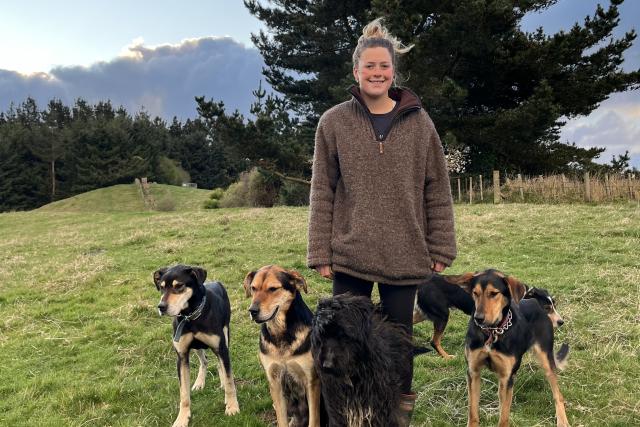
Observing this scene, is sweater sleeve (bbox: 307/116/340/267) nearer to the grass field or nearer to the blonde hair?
the blonde hair

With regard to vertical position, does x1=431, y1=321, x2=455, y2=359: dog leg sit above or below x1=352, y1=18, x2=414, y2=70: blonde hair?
below

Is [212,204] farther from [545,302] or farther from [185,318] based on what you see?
[545,302]

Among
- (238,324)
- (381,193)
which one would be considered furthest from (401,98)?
(238,324)

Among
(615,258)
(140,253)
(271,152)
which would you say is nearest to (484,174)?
(271,152)

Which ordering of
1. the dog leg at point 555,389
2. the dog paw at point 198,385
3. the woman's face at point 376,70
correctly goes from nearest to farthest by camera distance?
the woman's face at point 376,70 < the dog leg at point 555,389 < the dog paw at point 198,385

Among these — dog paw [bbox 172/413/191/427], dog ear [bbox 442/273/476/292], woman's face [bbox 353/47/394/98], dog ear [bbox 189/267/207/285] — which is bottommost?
dog paw [bbox 172/413/191/427]

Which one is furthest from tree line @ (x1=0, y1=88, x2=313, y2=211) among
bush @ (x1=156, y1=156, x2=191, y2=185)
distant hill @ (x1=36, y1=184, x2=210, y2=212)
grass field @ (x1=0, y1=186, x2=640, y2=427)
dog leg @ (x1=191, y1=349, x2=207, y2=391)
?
dog leg @ (x1=191, y1=349, x2=207, y2=391)

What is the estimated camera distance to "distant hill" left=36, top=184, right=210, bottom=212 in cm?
3750

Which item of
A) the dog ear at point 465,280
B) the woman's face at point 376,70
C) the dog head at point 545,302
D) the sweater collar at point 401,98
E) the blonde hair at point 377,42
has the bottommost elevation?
the dog head at point 545,302

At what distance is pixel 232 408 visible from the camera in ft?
14.5

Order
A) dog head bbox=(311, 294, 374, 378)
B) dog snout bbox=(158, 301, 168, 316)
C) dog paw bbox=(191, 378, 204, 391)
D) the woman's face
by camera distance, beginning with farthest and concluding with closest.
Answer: dog paw bbox=(191, 378, 204, 391)
dog snout bbox=(158, 301, 168, 316)
the woman's face
dog head bbox=(311, 294, 374, 378)

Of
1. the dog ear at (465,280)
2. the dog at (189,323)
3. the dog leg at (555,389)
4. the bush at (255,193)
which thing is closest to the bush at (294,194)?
the bush at (255,193)

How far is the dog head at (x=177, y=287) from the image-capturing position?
13.9 feet

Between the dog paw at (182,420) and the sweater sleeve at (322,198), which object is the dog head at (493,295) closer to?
the sweater sleeve at (322,198)
